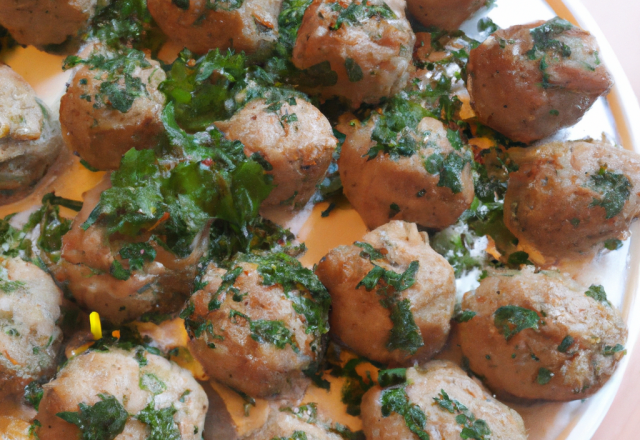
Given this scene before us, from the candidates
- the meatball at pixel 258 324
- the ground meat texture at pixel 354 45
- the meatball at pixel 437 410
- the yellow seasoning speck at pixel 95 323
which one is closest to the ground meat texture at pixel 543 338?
the meatball at pixel 437 410

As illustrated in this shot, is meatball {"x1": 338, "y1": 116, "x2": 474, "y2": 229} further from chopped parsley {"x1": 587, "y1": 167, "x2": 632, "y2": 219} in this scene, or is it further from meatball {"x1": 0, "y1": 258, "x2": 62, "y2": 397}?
meatball {"x1": 0, "y1": 258, "x2": 62, "y2": 397}

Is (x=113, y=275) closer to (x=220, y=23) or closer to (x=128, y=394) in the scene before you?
(x=128, y=394)

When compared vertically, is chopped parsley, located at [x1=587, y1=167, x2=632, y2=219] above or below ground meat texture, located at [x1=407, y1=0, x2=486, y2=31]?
below

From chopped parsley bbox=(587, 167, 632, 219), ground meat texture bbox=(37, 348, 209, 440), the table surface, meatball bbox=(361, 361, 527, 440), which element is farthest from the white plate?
ground meat texture bbox=(37, 348, 209, 440)

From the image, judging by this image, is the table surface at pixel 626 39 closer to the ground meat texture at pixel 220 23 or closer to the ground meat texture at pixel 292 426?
the ground meat texture at pixel 292 426

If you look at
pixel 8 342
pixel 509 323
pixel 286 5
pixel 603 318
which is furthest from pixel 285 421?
pixel 286 5
